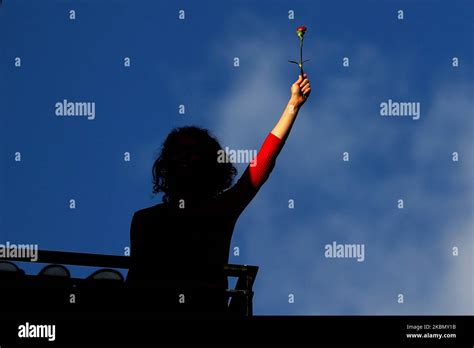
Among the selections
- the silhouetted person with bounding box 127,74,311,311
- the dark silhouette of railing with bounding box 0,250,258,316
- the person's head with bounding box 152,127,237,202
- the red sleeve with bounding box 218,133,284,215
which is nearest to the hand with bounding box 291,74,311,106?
the silhouetted person with bounding box 127,74,311,311

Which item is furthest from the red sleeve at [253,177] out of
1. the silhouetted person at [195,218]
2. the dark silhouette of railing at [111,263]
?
the dark silhouette of railing at [111,263]

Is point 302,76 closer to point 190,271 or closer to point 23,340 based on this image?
point 190,271

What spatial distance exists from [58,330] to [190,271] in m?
0.82

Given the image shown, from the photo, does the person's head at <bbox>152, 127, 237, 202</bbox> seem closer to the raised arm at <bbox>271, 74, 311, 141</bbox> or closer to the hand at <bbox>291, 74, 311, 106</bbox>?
the raised arm at <bbox>271, 74, 311, 141</bbox>

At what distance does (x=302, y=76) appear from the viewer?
14.1 feet

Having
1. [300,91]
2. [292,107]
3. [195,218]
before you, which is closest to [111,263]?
[195,218]

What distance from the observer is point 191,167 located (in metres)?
4.34

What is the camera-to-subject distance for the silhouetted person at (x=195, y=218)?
393 cm

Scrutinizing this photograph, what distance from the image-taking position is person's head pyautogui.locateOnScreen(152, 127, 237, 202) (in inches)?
169

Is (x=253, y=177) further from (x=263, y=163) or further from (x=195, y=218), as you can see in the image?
(x=195, y=218)

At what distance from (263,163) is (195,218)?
532mm

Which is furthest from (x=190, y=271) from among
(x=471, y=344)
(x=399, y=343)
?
(x=471, y=344)

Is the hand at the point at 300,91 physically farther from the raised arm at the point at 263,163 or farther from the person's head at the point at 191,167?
the person's head at the point at 191,167

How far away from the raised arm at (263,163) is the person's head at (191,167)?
22cm
